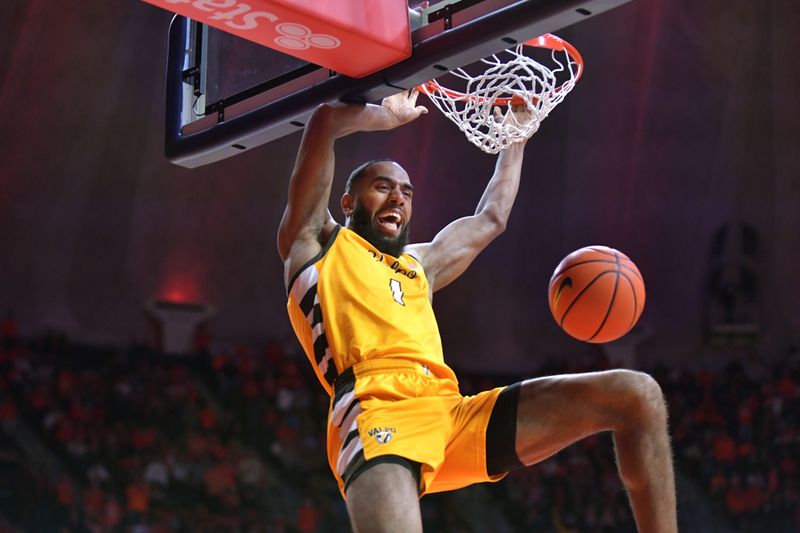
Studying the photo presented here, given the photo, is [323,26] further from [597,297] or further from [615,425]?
[615,425]

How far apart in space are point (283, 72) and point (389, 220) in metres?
0.75

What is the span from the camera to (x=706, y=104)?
12672 millimetres

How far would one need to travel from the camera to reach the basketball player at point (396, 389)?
10.9 feet

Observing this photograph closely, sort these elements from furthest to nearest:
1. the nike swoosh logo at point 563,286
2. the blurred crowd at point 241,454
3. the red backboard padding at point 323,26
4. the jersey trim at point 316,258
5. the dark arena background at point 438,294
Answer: the dark arena background at point 438,294 < the blurred crowd at point 241,454 < the nike swoosh logo at point 563,286 < the jersey trim at point 316,258 < the red backboard padding at point 323,26

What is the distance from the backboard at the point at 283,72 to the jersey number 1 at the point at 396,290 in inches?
28.0

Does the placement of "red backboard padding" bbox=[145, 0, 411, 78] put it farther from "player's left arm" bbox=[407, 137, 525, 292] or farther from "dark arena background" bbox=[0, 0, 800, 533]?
"dark arena background" bbox=[0, 0, 800, 533]

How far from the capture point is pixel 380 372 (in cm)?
358

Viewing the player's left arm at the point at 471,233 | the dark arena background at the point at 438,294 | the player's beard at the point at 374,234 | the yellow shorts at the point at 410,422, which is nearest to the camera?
the yellow shorts at the point at 410,422

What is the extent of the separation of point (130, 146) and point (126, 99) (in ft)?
1.91

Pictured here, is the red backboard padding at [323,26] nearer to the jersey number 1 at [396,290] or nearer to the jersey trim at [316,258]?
the jersey trim at [316,258]

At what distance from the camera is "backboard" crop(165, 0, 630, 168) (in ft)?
11.3

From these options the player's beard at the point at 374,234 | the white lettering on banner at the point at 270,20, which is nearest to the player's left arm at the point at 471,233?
the player's beard at the point at 374,234

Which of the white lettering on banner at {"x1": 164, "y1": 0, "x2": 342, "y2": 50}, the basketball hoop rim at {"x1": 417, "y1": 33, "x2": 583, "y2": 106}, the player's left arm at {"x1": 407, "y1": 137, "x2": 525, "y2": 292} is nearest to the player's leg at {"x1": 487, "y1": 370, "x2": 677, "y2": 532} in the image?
the player's left arm at {"x1": 407, "y1": 137, "x2": 525, "y2": 292}

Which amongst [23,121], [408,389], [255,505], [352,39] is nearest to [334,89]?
[352,39]
